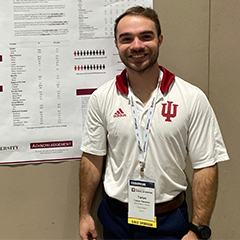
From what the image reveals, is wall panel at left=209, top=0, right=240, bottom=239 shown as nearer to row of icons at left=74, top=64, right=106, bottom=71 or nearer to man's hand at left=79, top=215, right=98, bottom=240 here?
row of icons at left=74, top=64, right=106, bottom=71

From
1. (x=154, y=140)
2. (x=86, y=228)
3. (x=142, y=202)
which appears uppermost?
(x=154, y=140)

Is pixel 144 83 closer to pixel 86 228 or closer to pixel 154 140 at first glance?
pixel 154 140

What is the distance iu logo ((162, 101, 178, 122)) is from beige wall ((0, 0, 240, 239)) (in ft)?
1.14

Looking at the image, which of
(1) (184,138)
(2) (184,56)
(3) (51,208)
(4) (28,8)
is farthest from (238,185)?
(4) (28,8)

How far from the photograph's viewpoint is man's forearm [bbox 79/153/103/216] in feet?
4.82

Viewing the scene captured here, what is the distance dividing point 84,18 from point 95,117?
0.54 meters

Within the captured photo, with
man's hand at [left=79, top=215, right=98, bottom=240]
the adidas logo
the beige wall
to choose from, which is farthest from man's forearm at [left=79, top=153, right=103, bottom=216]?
the adidas logo

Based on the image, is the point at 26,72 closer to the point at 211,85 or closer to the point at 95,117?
the point at 95,117

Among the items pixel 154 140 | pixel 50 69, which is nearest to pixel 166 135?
pixel 154 140

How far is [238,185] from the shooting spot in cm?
165

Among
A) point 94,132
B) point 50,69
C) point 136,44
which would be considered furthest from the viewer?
point 50,69

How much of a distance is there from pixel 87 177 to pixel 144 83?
1.86 ft

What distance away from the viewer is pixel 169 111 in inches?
50.5

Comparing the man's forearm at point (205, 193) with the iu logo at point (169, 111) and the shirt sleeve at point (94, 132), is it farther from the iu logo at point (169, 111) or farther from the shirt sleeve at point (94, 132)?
the shirt sleeve at point (94, 132)
